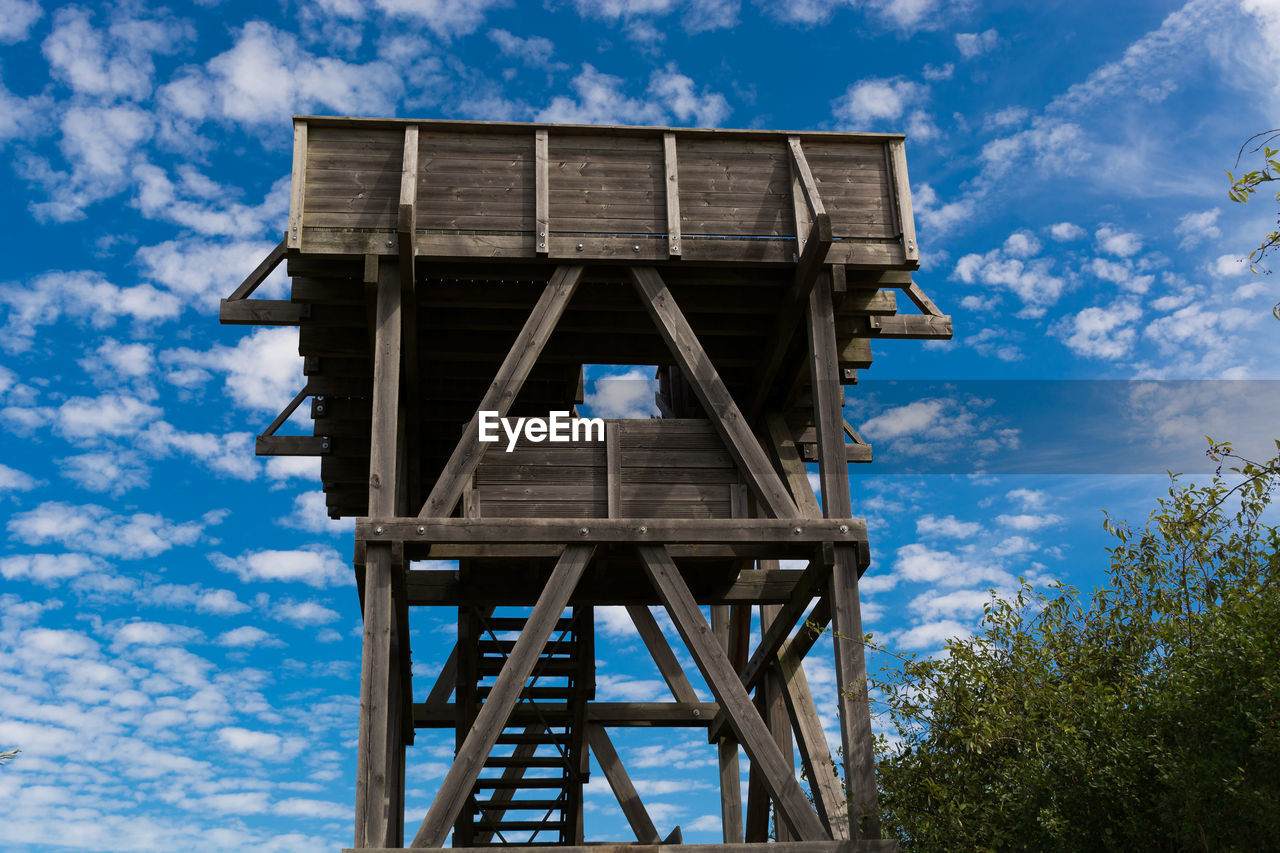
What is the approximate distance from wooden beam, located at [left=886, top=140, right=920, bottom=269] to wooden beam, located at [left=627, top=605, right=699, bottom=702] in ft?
20.5

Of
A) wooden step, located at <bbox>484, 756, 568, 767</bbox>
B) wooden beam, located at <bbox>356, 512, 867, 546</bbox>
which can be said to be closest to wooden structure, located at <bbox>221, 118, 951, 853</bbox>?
wooden beam, located at <bbox>356, 512, 867, 546</bbox>

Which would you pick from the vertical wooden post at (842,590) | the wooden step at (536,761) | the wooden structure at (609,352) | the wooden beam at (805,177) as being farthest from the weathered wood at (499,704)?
the wooden step at (536,761)

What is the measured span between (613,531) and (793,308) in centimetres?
342

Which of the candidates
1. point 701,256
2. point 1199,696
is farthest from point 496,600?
point 1199,696

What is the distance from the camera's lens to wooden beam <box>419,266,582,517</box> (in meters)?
12.4

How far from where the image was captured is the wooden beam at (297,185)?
12.8 m

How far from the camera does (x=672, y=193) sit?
531 inches

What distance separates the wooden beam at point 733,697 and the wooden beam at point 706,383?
1.35 meters

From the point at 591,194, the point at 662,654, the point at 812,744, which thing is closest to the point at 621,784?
the point at 662,654

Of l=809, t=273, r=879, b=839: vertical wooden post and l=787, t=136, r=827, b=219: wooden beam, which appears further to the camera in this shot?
l=787, t=136, r=827, b=219: wooden beam

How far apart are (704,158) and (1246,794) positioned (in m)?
8.52

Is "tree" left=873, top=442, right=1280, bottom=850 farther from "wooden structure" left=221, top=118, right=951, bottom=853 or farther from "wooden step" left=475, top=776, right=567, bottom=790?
"wooden step" left=475, top=776, right=567, bottom=790

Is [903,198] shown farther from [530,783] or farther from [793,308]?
[530,783]

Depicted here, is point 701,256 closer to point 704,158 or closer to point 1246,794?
point 704,158
